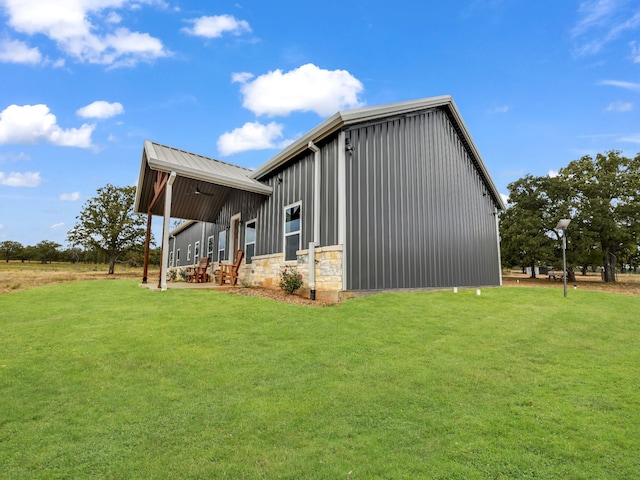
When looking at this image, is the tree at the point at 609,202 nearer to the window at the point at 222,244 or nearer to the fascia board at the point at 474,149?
the fascia board at the point at 474,149

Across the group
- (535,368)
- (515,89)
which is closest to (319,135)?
(535,368)

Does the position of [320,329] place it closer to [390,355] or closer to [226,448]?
[390,355]

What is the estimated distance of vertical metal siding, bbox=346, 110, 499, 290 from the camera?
8211 mm

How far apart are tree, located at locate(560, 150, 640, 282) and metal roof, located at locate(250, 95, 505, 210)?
10.1 meters

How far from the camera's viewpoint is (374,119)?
8727 millimetres

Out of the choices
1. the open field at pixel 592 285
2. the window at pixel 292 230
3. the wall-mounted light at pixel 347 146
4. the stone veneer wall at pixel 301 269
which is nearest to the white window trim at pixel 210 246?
the stone veneer wall at pixel 301 269

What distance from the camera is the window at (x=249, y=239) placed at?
1224cm

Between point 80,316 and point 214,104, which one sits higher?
point 214,104

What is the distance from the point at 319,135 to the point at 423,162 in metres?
3.96

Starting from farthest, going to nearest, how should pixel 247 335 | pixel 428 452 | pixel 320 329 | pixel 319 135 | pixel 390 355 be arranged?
pixel 319 135 → pixel 320 329 → pixel 247 335 → pixel 390 355 → pixel 428 452

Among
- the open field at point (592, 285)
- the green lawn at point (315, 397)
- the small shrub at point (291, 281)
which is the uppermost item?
the small shrub at point (291, 281)

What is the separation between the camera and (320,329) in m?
5.13

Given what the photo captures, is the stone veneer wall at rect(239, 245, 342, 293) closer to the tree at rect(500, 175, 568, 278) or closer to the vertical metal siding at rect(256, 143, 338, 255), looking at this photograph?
the vertical metal siding at rect(256, 143, 338, 255)

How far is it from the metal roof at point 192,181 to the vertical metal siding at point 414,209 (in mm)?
4090
